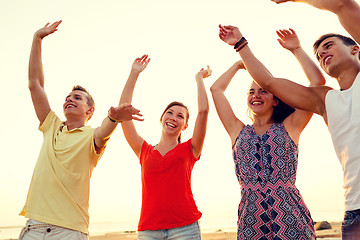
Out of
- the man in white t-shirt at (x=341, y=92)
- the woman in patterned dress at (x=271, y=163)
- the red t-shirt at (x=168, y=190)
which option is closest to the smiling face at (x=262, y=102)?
the woman in patterned dress at (x=271, y=163)

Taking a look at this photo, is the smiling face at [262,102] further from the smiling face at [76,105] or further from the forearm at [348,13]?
the smiling face at [76,105]

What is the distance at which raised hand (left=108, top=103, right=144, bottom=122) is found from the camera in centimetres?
389

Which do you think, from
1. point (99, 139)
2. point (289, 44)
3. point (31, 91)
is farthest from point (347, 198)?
point (31, 91)

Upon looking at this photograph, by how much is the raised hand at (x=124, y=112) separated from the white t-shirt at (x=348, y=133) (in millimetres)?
1990

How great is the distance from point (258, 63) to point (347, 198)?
4.99 ft

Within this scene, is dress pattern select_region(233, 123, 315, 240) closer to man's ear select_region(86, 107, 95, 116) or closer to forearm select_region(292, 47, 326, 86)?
forearm select_region(292, 47, 326, 86)

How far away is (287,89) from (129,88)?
7.93ft

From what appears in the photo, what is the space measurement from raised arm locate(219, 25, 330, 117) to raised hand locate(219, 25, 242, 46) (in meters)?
0.04

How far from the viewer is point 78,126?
15.4 feet

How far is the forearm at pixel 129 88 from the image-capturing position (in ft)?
16.1

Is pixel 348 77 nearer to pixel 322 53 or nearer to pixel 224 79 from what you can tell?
pixel 322 53

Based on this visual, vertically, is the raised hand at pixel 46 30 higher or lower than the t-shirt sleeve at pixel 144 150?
higher

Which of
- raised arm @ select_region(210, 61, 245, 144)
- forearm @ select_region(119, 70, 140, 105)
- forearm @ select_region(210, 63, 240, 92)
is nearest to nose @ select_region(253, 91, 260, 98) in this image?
raised arm @ select_region(210, 61, 245, 144)

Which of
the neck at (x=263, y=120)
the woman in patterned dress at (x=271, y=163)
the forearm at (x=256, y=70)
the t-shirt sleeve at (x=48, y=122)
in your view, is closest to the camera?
the woman in patterned dress at (x=271, y=163)
